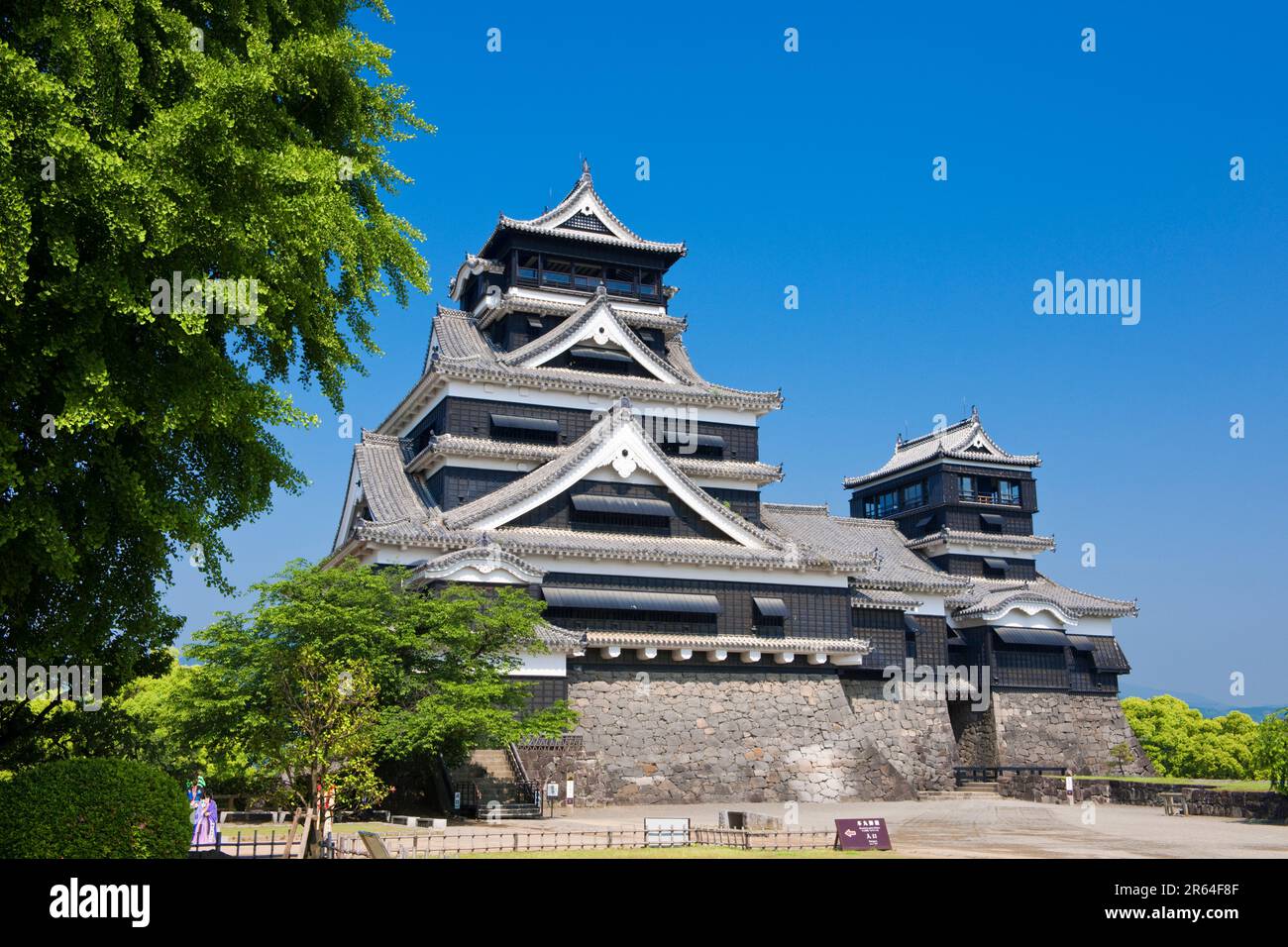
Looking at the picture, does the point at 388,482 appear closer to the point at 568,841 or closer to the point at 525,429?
the point at 525,429

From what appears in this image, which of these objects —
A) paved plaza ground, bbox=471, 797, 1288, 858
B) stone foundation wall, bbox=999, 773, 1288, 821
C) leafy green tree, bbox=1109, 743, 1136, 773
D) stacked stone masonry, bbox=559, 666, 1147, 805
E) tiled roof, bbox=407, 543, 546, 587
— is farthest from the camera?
leafy green tree, bbox=1109, 743, 1136, 773

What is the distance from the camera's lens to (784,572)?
36.5 m

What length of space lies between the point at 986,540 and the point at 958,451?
174 inches

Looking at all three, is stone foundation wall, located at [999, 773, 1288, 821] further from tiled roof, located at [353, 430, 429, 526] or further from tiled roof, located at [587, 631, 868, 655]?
tiled roof, located at [353, 430, 429, 526]

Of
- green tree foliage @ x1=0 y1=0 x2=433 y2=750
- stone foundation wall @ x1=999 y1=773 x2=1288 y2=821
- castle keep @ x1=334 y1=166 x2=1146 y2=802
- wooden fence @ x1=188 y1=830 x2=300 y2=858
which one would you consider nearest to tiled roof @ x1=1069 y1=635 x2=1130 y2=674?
castle keep @ x1=334 y1=166 x2=1146 y2=802

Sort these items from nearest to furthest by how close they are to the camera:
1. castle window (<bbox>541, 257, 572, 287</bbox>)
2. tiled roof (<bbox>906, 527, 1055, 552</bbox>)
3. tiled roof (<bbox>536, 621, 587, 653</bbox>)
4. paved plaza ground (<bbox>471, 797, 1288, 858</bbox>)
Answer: paved plaza ground (<bbox>471, 797, 1288, 858</bbox>)
tiled roof (<bbox>536, 621, 587, 653</bbox>)
castle window (<bbox>541, 257, 572, 287</bbox>)
tiled roof (<bbox>906, 527, 1055, 552</bbox>)

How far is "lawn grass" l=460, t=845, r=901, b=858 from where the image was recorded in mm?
19031

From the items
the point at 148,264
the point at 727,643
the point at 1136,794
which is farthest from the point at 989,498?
the point at 148,264

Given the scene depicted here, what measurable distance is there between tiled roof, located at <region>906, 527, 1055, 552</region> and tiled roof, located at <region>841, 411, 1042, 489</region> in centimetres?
359

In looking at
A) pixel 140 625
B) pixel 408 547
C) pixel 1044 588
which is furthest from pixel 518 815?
pixel 1044 588

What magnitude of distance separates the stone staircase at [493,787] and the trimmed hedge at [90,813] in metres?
14.7

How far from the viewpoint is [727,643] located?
3434 cm

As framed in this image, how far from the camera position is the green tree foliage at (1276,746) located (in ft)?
94.1

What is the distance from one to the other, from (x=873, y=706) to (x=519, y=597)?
15713 mm
